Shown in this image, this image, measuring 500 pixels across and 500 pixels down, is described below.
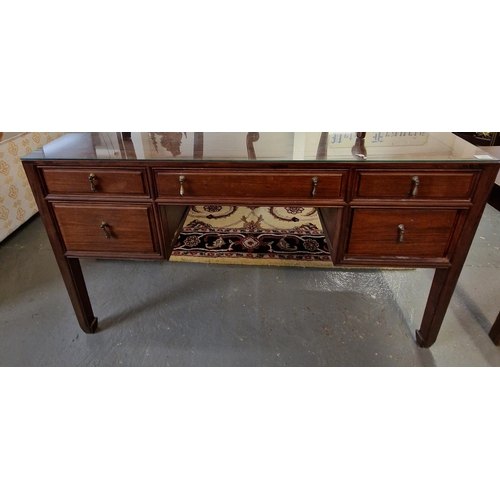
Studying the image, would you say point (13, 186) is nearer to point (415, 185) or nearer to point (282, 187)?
point (282, 187)

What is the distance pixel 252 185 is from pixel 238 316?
808 millimetres

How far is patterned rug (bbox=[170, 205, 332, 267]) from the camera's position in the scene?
2238 millimetres

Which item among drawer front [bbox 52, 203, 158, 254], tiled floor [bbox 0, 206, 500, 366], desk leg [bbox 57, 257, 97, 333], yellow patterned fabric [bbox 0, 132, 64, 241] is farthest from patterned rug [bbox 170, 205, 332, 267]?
yellow patterned fabric [bbox 0, 132, 64, 241]

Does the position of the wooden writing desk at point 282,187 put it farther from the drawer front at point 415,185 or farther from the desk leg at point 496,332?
the desk leg at point 496,332

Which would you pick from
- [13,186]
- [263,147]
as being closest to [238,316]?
[263,147]

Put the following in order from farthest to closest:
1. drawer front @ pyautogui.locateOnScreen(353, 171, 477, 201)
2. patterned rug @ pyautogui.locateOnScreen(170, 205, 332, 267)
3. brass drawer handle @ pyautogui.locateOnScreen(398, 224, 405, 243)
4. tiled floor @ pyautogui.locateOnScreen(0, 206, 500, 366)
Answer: patterned rug @ pyautogui.locateOnScreen(170, 205, 332, 267)
tiled floor @ pyautogui.locateOnScreen(0, 206, 500, 366)
brass drawer handle @ pyautogui.locateOnScreen(398, 224, 405, 243)
drawer front @ pyautogui.locateOnScreen(353, 171, 477, 201)

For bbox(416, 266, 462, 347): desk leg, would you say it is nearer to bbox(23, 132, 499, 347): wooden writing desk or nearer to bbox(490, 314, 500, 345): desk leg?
bbox(23, 132, 499, 347): wooden writing desk

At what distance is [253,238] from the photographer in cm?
246

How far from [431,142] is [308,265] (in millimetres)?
1049

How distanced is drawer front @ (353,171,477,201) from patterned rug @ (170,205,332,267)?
0.98 meters

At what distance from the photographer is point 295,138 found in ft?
4.65

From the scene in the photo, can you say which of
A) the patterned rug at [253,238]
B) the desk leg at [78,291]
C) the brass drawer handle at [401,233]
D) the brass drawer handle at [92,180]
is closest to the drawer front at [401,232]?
the brass drawer handle at [401,233]
